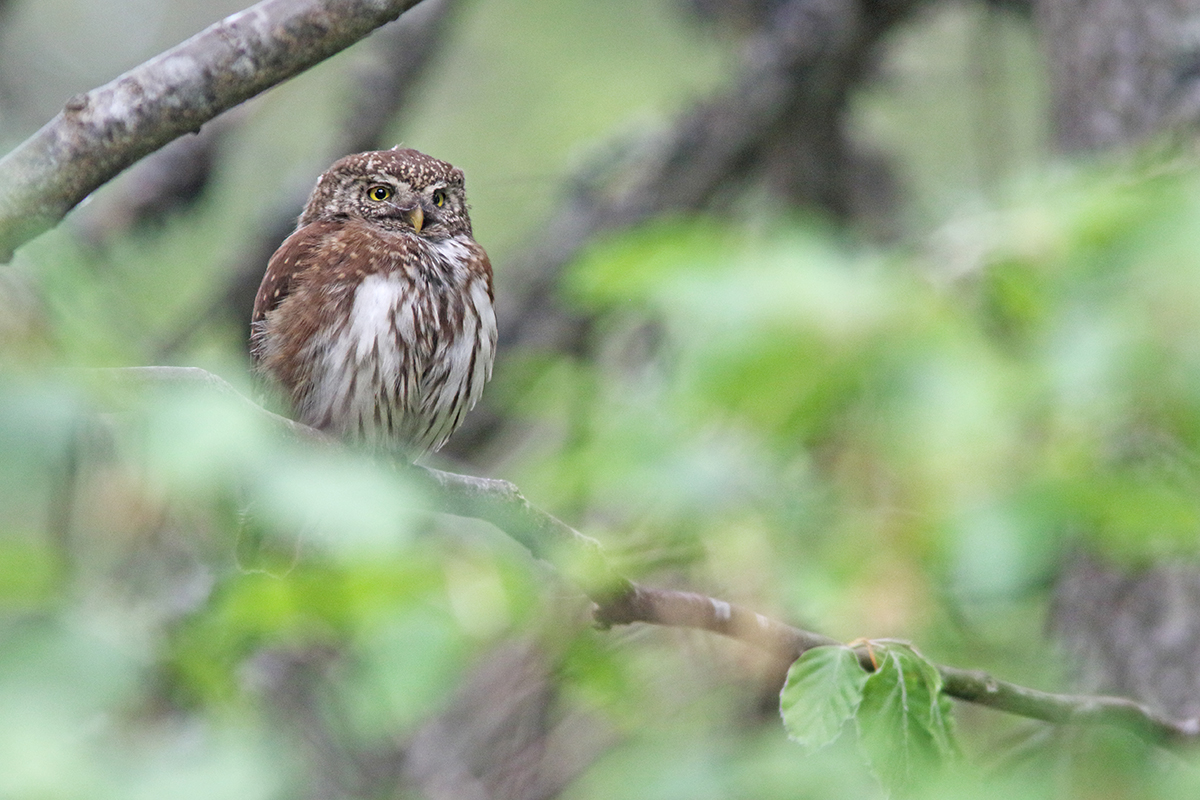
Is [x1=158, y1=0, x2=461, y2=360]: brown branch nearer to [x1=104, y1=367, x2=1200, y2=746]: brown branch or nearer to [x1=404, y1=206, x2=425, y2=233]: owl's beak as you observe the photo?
[x1=404, y1=206, x2=425, y2=233]: owl's beak

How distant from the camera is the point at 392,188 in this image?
348cm

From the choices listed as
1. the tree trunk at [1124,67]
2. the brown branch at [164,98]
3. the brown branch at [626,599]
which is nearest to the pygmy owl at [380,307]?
the brown branch at [626,599]

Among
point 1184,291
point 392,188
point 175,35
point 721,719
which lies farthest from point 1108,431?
point 175,35

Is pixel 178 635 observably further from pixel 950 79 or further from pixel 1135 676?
pixel 950 79

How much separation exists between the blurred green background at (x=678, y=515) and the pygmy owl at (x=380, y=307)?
25 centimetres

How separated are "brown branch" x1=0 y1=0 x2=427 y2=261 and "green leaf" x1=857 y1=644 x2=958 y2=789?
3.82ft

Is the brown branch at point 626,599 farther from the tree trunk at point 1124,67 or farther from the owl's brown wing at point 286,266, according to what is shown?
the tree trunk at point 1124,67

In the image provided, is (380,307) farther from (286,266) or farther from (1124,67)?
(1124,67)

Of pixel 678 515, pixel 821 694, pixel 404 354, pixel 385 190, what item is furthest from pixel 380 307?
pixel 821 694

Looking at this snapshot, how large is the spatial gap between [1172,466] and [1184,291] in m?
0.97

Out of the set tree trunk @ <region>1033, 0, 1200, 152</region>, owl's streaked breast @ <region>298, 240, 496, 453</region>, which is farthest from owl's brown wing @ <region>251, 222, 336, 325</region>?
tree trunk @ <region>1033, 0, 1200, 152</region>

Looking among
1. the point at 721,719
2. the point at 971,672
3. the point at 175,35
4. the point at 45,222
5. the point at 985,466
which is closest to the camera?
the point at 45,222

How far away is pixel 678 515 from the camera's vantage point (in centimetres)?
341

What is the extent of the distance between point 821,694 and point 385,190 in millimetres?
1936
